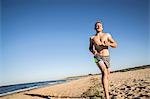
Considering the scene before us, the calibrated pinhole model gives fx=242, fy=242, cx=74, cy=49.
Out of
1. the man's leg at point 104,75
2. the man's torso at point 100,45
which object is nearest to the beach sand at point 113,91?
the man's leg at point 104,75

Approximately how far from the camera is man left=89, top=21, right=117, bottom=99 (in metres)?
5.55

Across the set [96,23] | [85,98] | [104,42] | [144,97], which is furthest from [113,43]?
[85,98]

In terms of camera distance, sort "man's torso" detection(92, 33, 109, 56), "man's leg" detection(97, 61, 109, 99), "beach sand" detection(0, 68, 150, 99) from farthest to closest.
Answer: "beach sand" detection(0, 68, 150, 99) → "man's torso" detection(92, 33, 109, 56) → "man's leg" detection(97, 61, 109, 99)

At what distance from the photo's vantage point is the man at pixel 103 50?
5.55 m

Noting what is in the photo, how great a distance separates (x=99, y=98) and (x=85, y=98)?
34.6 inches

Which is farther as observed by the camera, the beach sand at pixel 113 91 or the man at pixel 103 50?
the beach sand at pixel 113 91

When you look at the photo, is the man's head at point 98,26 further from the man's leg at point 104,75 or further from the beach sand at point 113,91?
the beach sand at point 113,91

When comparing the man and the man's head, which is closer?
the man

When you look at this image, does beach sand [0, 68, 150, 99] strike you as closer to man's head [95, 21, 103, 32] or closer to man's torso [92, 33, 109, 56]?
man's torso [92, 33, 109, 56]

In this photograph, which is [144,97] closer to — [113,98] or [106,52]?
[113,98]

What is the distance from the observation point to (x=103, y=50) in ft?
18.7

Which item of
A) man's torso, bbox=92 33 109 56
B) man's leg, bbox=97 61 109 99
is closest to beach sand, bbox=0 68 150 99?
man's leg, bbox=97 61 109 99

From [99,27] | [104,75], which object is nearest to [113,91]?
[104,75]

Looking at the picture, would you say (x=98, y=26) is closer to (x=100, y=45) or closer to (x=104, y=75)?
(x=100, y=45)
